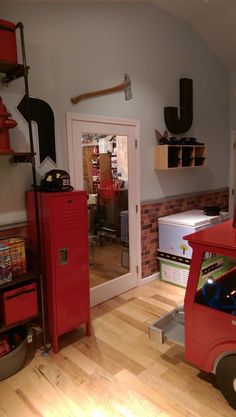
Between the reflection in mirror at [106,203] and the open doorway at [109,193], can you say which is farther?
the reflection in mirror at [106,203]

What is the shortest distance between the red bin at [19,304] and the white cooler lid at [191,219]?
1.94 m

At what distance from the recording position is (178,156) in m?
3.94

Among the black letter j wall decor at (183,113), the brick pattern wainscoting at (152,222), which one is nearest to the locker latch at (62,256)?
the brick pattern wainscoting at (152,222)

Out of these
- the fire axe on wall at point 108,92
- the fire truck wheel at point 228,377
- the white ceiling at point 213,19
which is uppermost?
the white ceiling at point 213,19

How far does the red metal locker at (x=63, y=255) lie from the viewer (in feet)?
7.95

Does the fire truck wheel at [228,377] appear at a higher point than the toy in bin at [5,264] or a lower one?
lower

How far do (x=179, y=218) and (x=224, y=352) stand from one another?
2133 mm

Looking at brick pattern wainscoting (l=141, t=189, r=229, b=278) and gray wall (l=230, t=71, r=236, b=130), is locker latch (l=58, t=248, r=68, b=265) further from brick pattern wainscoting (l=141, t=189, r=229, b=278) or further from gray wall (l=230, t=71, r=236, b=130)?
gray wall (l=230, t=71, r=236, b=130)

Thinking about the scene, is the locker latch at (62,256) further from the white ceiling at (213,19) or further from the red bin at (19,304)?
the white ceiling at (213,19)

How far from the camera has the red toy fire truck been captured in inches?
71.6

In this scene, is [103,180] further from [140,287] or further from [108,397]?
[108,397]

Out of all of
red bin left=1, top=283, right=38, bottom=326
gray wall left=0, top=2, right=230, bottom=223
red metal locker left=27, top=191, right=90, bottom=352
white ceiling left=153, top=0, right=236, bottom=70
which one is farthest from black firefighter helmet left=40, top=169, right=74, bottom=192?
white ceiling left=153, top=0, right=236, bottom=70

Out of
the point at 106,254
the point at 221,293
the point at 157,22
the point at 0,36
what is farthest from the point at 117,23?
the point at 221,293

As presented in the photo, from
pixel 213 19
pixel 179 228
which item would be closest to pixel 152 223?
pixel 179 228
